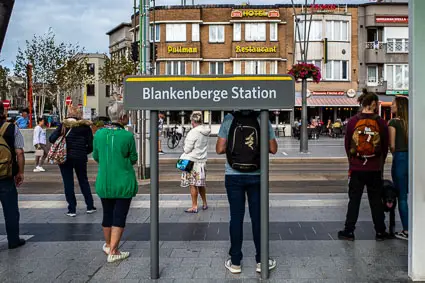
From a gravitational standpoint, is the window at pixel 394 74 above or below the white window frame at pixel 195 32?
below

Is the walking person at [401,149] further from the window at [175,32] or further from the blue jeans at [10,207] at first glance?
the window at [175,32]

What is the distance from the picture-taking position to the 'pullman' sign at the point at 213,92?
17.1ft

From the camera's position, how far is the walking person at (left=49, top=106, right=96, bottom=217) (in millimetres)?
8844

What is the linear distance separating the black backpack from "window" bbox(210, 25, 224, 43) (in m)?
43.9

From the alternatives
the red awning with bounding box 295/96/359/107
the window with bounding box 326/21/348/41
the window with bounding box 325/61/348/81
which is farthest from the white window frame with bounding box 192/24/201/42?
the window with bounding box 325/61/348/81

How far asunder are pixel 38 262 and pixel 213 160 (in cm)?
1500

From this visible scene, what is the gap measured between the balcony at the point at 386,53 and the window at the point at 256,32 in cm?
905

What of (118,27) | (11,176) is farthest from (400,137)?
(118,27)

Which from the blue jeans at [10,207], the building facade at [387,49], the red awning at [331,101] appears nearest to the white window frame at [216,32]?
the red awning at [331,101]

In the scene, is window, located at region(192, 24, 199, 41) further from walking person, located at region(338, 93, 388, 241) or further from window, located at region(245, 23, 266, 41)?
walking person, located at region(338, 93, 388, 241)

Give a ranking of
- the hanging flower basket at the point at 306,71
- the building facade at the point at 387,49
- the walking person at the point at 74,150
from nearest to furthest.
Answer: the walking person at the point at 74,150 → the hanging flower basket at the point at 306,71 → the building facade at the point at 387,49

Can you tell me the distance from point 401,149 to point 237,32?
139 feet

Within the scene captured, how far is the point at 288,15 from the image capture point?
4803 cm

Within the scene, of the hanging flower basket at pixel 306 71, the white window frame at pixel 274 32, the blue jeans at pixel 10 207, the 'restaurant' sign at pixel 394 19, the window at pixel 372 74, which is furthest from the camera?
the window at pixel 372 74
